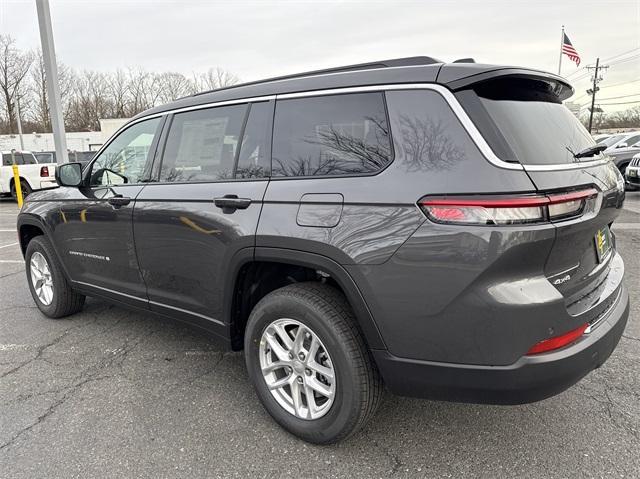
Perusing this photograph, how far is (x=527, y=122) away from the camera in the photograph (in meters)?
2.10

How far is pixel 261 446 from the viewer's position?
8.02 feet

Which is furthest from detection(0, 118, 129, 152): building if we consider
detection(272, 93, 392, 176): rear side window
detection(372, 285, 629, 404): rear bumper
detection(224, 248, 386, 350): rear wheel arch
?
detection(372, 285, 629, 404): rear bumper

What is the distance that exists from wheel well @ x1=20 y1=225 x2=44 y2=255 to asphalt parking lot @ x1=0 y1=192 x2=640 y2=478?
1405 mm

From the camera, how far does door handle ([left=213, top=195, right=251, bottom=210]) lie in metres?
2.55

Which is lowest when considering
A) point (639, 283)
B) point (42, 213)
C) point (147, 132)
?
point (639, 283)

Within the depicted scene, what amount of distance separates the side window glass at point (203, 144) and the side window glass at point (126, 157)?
27 cm

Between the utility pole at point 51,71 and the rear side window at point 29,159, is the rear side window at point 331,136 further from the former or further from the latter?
the rear side window at point 29,159

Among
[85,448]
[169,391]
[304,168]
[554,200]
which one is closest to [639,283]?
[554,200]

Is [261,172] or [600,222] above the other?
[261,172]

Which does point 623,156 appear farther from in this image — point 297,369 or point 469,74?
point 297,369

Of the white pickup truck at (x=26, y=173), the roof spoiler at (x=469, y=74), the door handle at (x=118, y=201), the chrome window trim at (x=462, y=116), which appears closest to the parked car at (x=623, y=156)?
the chrome window trim at (x=462, y=116)

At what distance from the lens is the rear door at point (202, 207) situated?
261 cm

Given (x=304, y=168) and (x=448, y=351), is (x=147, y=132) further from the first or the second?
(x=448, y=351)

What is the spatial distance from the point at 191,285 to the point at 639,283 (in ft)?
15.4
